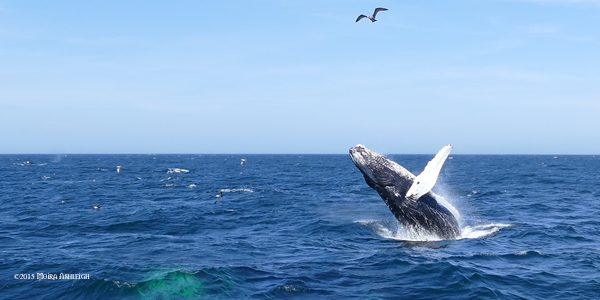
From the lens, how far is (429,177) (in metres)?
15.2

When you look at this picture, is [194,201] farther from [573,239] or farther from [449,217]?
[573,239]

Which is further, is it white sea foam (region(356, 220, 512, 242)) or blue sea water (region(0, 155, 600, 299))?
white sea foam (region(356, 220, 512, 242))

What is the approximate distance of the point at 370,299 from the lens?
11578 mm

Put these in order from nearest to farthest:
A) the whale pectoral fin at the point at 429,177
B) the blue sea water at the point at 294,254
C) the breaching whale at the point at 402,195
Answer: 1. the blue sea water at the point at 294,254
2. the whale pectoral fin at the point at 429,177
3. the breaching whale at the point at 402,195

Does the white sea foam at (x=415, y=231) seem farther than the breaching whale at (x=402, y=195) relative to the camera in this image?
Yes

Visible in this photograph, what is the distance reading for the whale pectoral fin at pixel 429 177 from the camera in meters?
14.8

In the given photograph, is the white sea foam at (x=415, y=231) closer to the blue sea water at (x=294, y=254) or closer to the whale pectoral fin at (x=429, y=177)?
the blue sea water at (x=294, y=254)

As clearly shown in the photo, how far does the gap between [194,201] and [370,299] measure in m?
26.1

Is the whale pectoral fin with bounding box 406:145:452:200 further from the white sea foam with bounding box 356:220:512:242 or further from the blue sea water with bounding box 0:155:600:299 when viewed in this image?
the white sea foam with bounding box 356:220:512:242

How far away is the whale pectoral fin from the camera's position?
14812 mm

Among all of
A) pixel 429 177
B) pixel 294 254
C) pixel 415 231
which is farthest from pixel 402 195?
pixel 294 254

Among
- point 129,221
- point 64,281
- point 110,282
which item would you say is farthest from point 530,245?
point 129,221

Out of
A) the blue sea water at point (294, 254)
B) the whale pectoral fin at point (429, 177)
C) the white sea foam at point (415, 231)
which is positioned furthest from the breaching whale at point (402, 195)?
the blue sea water at point (294, 254)

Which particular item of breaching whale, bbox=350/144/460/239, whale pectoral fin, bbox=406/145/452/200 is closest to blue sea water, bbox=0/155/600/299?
breaching whale, bbox=350/144/460/239
